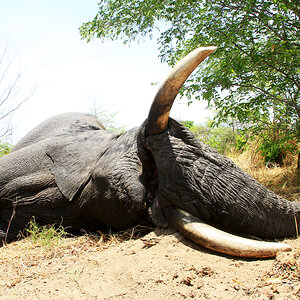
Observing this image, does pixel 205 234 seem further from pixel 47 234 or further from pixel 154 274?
pixel 47 234

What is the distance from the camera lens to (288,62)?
5273 mm

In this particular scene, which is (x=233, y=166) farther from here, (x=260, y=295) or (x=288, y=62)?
(x=288, y=62)

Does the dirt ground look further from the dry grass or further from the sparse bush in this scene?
the dry grass

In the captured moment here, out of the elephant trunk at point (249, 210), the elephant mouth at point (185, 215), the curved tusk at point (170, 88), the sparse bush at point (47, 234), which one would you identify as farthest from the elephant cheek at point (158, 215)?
the sparse bush at point (47, 234)

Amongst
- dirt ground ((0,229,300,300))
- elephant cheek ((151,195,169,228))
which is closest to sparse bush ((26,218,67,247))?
dirt ground ((0,229,300,300))

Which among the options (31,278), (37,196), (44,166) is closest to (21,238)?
(37,196)

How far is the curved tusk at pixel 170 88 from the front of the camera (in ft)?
8.55

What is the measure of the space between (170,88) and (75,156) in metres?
1.45

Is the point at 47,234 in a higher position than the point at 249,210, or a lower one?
lower

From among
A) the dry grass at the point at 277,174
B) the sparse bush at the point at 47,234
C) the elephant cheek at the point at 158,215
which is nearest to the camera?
the elephant cheek at the point at 158,215

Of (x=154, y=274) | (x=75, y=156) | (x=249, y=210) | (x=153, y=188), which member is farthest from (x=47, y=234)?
(x=249, y=210)

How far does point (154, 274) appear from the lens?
2.17 m

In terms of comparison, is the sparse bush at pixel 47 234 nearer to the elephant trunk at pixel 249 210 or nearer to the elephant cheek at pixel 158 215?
the elephant cheek at pixel 158 215

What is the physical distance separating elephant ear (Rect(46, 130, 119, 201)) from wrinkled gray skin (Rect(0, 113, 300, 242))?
1 centimetres
